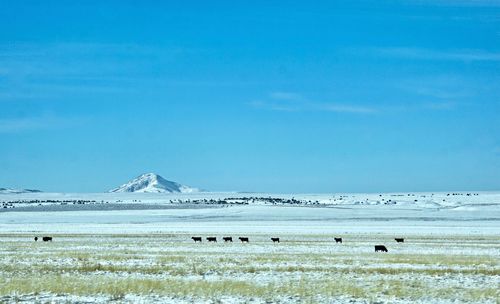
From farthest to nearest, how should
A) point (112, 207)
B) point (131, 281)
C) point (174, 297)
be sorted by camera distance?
point (112, 207), point (131, 281), point (174, 297)

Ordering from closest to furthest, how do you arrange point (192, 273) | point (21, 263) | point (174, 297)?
point (174, 297) → point (192, 273) → point (21, 263)

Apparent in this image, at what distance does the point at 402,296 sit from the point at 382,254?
519 inches

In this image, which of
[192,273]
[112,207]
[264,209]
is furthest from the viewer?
[112,207]

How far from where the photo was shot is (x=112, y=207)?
114m

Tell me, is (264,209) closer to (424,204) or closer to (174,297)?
(424,204)

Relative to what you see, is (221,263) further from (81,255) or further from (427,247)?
(427,247)

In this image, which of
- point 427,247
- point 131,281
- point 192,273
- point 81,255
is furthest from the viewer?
point 427,247

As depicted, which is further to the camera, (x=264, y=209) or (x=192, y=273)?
A: (x=264, y=209)

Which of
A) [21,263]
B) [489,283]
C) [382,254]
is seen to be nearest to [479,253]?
[382,254]

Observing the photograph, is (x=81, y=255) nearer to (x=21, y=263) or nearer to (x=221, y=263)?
(x=21, y=263)

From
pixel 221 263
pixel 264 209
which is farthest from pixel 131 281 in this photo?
pixel 264 209

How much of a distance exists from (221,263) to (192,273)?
349 cm

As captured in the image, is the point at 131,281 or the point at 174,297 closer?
the point at 174,297

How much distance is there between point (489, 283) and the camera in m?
20.0
